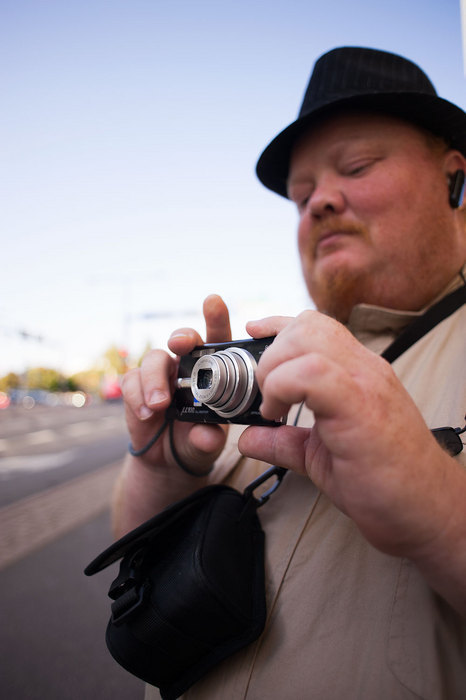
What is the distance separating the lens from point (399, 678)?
785mm

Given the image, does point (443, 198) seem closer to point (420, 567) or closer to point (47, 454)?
point (420, 567)

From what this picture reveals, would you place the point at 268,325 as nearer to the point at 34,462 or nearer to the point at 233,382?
the point at 233,382

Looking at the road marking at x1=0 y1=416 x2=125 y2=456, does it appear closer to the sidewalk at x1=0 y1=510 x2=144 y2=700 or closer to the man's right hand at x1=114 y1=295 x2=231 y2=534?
the sidewalk at x1=0 y1=510 x2=144 y2=700

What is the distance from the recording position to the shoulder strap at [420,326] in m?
1.25

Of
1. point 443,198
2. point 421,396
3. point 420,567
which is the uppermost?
point 443,198

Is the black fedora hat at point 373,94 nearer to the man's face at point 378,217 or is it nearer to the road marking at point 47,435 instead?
the man's face at point 378,217

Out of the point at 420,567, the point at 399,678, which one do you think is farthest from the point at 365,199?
the point at 399,678

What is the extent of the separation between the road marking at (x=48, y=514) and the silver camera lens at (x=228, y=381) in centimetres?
416

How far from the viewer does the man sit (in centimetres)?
64

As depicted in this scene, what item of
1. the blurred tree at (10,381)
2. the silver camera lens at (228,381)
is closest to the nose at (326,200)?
the silver camera lens at (228,381)

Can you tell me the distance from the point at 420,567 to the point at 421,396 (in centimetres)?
52

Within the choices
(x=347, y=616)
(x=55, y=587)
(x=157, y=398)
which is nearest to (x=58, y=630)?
(x=55, y=587)

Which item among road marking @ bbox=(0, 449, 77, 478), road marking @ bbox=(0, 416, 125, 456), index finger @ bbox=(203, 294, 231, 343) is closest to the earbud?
index finger @ bbox=(203, 294, 231, 343)

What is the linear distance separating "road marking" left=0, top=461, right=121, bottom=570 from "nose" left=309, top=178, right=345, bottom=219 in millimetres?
4467
